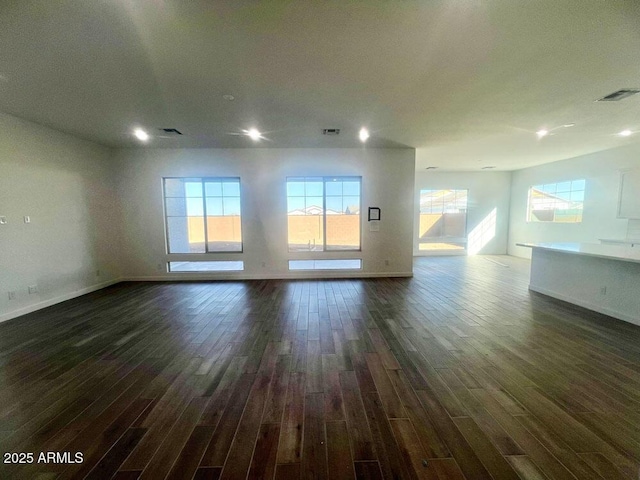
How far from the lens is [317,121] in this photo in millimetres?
3838

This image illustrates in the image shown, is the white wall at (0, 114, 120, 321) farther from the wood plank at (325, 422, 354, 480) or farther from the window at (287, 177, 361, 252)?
the wood plank at (325, 422, 354, 480)

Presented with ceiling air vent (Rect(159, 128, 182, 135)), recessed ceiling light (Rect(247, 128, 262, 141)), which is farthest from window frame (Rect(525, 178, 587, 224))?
ceiling air vent (Rect(159, 128, 182, 135))

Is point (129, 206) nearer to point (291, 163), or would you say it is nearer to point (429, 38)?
point (291, 163)

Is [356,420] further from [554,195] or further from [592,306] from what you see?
[554,195]

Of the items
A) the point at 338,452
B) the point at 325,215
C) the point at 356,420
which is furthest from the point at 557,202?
the point at 338,452

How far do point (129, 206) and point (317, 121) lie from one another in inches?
183

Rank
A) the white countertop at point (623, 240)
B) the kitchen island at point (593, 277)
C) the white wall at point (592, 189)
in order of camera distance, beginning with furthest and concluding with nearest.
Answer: the white wall at point (592, 189), the white countertop at point (623, 240), the kitchen island at point (593, 277)

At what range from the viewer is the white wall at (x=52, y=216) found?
3.48 meters

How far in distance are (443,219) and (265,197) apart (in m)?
6.48

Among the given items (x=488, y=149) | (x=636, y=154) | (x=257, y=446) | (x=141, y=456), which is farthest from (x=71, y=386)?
(x=636, y=154)

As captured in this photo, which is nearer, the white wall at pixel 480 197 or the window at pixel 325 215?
the window at pixel 325 215

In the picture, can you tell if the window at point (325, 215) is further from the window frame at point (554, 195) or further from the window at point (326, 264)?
the window frame at point (554, 195)

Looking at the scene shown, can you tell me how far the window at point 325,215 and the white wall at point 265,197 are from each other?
0.63ft

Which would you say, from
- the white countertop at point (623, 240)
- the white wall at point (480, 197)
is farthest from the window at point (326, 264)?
the white countertop at point (623, 240)
